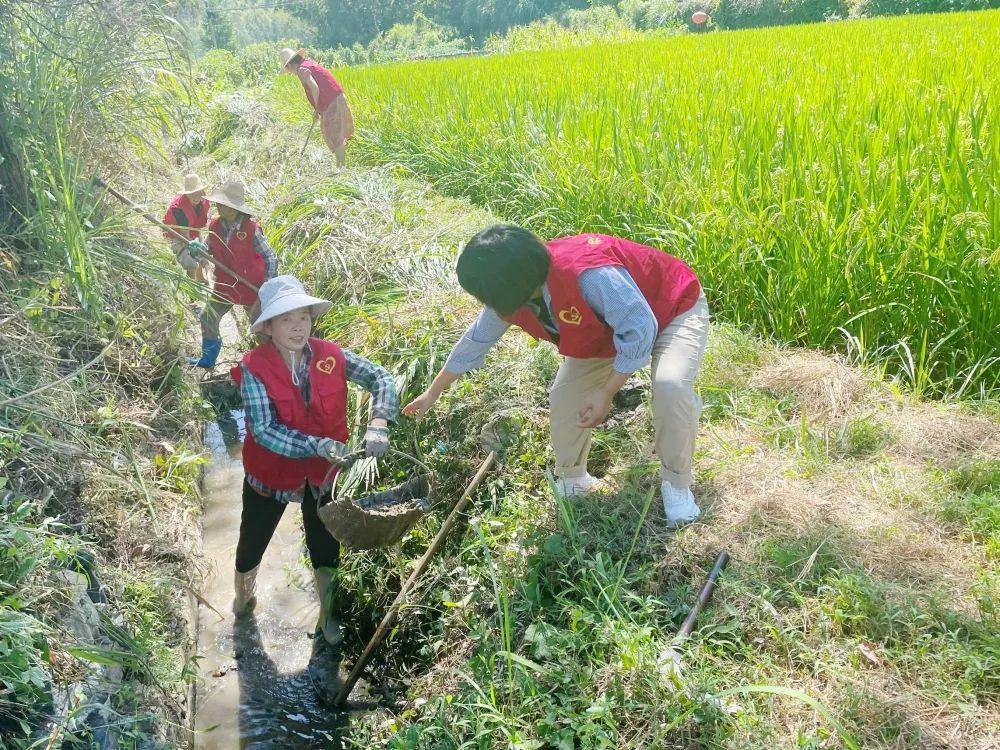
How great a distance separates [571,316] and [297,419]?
1.14m

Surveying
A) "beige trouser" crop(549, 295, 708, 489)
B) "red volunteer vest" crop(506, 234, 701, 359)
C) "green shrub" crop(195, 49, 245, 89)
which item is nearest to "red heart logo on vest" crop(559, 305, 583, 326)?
"red volunteer vest" crop(506, 234, 701, 359)

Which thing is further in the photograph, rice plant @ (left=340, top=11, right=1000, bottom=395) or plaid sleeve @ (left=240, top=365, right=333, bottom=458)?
rice plant @ (left=340, top=11, right=1000, bottom=395)

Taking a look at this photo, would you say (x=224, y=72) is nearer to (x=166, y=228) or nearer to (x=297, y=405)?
(x=166, y=228)

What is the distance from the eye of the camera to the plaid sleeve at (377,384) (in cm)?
307

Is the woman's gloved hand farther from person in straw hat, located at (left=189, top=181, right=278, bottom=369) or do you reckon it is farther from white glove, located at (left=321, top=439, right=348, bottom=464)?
white glove, located at (left=321, top=439, right=348, bottom=464)

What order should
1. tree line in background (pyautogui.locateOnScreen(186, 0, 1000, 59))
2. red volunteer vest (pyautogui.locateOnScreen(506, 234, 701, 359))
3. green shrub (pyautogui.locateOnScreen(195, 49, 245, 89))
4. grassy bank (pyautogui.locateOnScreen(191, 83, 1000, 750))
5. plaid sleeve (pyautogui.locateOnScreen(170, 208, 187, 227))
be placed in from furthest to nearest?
1. tree line in background (pyautogui.locateOnScreen(186, 0, 1000, 59))
2. green shrub (pyautogui.locateOnScreen(195, 49, 245, 89))
3. plaid sleeve (pyautogui.locateOnScreen(170, 208, 187, 227))
4. red volunteer vest (pyautogui.locateOnScreen(506, 234, 701, 359))
5. grassy bank (pyautogui.locateOnScreen(191, 83, 1000, 750))

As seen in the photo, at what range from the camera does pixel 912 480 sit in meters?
2.76

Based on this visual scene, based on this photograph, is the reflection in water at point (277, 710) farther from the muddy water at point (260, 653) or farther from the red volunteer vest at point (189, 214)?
the red volunteer vest at point (189, 214)

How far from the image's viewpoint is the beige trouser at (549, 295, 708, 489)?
2615 mm

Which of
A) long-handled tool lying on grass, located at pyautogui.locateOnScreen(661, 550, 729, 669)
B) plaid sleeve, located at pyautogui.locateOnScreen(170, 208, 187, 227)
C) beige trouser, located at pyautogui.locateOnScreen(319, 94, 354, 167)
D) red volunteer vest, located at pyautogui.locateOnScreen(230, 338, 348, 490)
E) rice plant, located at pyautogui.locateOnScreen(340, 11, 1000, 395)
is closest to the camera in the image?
long-handled tool lying on grass, located at pyautogui.locateOnScreen(661, 550, 729, 669)

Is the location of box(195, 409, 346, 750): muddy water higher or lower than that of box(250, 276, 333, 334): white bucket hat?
lower

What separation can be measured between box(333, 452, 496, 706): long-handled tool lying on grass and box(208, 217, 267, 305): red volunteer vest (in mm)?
2200

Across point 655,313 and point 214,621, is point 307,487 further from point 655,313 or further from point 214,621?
point 655,313

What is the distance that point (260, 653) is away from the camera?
10.9 feet
